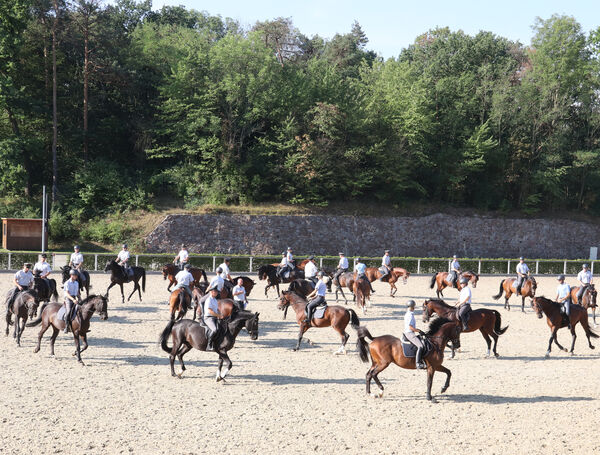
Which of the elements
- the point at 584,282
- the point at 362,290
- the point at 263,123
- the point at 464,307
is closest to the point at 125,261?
the point at 362,290

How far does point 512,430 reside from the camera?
9.55m

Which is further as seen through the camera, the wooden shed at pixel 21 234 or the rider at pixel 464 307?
the wooden shed at pixel 21 234

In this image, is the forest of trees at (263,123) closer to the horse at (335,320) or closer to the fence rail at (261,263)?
the fence rail at (261,263)

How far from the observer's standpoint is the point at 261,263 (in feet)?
114

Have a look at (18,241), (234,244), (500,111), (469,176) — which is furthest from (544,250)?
(18,241)

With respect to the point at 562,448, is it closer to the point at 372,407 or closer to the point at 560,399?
the point at 560,399

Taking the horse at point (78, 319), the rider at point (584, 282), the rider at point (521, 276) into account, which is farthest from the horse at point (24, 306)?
the rider at point (584, 282)

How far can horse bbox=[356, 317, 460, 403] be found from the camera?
10961 millimetres

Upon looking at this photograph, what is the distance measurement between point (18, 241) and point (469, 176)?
135 ft

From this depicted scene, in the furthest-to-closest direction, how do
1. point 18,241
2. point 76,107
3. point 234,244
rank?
1. point 76,107
2. point 234,244
3. point 18,241

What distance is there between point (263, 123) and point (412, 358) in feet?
125

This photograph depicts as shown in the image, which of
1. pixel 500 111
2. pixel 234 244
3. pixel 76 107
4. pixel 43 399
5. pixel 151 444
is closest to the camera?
pixel 151 444

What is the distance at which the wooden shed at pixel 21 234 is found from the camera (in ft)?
115

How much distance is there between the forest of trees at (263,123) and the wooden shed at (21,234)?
531 cm
